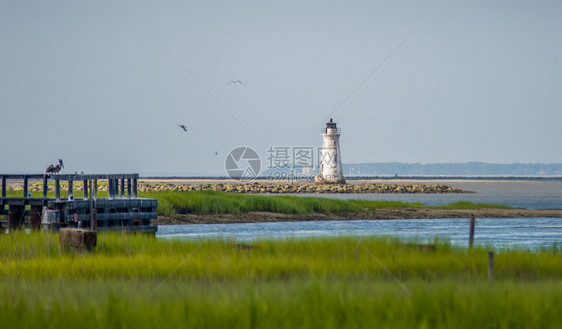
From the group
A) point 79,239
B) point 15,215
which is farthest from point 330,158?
point 79,239

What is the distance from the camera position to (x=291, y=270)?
18969 millimetres

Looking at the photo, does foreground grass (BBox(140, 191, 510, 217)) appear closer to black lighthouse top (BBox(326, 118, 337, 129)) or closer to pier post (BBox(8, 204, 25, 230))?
pier post (BBox(8, 204, 25, 230))

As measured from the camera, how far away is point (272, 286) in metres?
15.0

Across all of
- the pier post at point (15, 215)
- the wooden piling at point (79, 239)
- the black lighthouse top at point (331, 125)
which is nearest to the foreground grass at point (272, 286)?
the wooden piling at point (79, 239)

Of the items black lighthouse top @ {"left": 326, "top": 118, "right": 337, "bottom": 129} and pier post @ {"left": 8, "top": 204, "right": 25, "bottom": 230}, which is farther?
black lighthouse top @ {"left": 326, "top": 118, "right": 337, "bottom": 129}

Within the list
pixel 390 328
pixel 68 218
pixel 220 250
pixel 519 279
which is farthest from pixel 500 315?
pixel 68 218

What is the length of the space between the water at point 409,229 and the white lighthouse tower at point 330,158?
43923 mm

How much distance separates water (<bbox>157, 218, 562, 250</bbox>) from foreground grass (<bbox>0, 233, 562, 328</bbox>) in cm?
1430

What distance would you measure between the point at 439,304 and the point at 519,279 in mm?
6008

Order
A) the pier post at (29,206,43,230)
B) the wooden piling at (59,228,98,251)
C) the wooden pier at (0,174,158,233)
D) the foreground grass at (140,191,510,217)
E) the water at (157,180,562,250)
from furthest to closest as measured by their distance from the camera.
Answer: the foreground grass at (140,191,510,217) < the water at (157,180,562,250) < the pier post at (29,206,43,230) < the wooden pier at (0,174,158,233) < the wooden piling at (59,228,98,251)

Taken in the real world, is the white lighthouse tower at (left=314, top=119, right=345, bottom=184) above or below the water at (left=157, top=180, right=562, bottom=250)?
above

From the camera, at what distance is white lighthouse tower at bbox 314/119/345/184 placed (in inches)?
3910

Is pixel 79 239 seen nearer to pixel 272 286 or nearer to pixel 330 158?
pixel 272 286

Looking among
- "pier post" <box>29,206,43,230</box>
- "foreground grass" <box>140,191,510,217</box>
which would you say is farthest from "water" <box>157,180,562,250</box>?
"pier post" <box>29,206,43,230</box>
